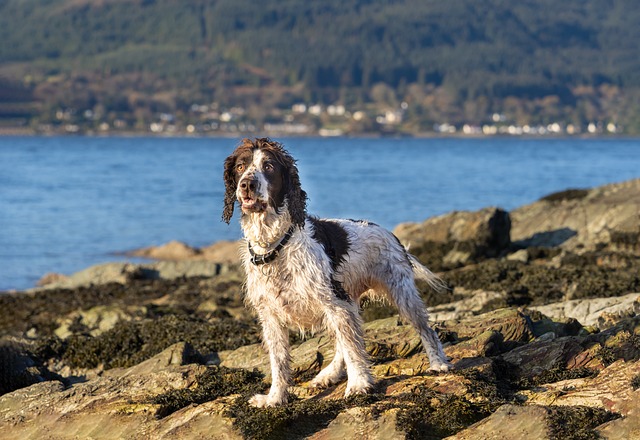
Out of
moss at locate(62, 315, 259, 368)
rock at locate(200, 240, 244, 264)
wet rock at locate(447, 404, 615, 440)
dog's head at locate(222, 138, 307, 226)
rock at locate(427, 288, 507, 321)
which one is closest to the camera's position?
wet rock at locate(447, 404, 615, 440)

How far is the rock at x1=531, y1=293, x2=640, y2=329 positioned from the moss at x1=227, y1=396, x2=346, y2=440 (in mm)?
4534

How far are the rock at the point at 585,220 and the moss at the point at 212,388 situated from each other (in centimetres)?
1187

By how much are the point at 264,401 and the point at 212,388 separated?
3.28 ft

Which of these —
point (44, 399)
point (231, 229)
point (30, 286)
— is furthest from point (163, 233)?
point (44, 399)

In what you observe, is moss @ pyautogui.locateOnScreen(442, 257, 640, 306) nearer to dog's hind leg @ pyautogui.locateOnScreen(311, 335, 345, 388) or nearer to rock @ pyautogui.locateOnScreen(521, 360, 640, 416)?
dog's hind leg @ pyautogui.locateOnScreen(311, 335, 345, 388)

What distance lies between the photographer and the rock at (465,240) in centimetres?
2133

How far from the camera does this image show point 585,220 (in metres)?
23.8

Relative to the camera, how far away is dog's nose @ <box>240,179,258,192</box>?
797 centimetres

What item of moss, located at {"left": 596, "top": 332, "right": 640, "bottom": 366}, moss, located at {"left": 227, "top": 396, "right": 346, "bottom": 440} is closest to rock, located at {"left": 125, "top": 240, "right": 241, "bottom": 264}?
moss, located at {"left": 596, "top": 332, "right": 640, "bottom": 366}

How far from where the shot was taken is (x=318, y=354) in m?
10.1

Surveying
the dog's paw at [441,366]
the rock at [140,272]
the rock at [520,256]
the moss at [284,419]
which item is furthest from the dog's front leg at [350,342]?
the rock at [140,272]

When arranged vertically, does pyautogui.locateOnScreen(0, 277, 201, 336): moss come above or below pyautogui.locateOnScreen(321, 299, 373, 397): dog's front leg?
below

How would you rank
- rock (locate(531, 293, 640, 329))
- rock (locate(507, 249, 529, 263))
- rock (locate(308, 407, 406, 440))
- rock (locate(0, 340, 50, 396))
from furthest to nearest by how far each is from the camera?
rock (locate(507, 249, 529, 263))
rock (locate(531, 293, 640, 329))
rock (locate(0, 340, 50, 396))
rock (locate(308, 407, 406, 440))

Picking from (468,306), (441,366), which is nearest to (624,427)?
(441,366)
